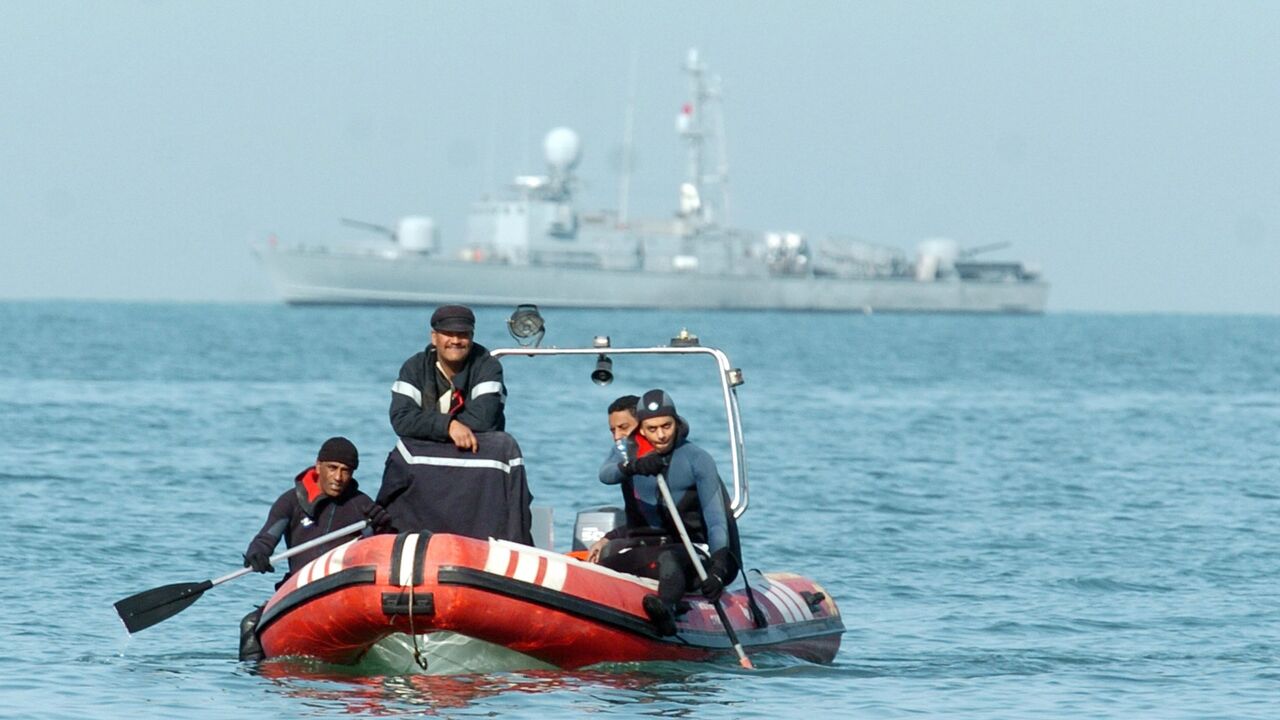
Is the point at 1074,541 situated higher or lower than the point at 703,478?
lower

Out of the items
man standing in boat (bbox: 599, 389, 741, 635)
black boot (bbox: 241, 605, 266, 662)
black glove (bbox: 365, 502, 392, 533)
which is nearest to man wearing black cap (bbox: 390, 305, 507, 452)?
black glove (bbox: 365, 502, 392, 533)

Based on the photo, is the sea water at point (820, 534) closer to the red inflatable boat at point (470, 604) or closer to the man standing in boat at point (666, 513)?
the red inflatable boat at point (470, 604)

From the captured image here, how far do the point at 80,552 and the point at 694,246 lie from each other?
109335 mm

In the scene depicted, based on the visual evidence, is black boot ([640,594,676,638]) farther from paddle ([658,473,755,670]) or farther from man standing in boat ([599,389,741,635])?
paddle ([658,473,755,670])

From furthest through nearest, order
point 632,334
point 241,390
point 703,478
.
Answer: point 632,334 < point 241,390 < point 703,478

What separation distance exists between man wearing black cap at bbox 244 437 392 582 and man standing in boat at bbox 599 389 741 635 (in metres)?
1.49

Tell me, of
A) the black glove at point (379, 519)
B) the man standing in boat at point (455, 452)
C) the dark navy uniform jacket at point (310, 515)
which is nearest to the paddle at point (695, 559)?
the man standing in boat at point (455, 452)

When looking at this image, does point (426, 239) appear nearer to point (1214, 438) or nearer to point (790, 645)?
point (1214, 438)

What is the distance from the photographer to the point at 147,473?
2552 centimetres

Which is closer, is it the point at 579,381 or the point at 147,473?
the point at 147,473

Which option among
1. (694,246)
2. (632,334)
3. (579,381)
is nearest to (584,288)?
(694,246)

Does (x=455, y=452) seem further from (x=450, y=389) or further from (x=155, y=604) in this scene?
(x=155, y=604)

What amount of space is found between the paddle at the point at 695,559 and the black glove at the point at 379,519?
1.54 meters

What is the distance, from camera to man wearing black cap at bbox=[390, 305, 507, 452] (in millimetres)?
10906
